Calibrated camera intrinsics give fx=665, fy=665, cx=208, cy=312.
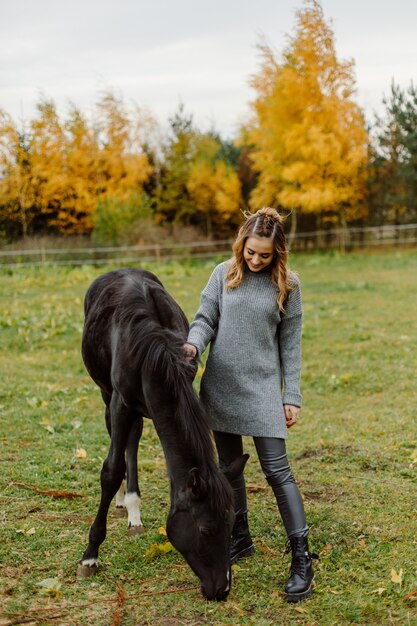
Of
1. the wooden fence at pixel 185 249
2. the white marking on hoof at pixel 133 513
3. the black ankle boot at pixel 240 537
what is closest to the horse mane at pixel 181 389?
the black ankle boot at pixel 240 537

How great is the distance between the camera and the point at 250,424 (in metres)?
3.38

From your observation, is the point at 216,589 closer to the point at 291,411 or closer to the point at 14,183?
the point at 291,411

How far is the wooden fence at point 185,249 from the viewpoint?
2042 centimetres

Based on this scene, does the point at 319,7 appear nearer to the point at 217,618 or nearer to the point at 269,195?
the point at 269,195

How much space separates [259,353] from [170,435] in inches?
26.2

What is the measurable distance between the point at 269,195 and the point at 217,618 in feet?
73.5

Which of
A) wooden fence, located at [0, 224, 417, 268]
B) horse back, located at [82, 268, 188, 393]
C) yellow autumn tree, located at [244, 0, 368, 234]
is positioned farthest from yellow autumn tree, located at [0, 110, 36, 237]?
horse back, located at [82, 268, 188, 393]

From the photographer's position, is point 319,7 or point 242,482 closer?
point 242,482

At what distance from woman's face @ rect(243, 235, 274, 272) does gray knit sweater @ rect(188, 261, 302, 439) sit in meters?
0.09

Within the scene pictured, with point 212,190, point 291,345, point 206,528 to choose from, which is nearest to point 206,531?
point 206,528

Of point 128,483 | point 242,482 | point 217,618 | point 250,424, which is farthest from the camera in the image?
point 128,483

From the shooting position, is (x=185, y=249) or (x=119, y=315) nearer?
(x=119, y=315)

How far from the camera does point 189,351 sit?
3293 mm

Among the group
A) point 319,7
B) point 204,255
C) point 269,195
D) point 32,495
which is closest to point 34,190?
point 204,255
